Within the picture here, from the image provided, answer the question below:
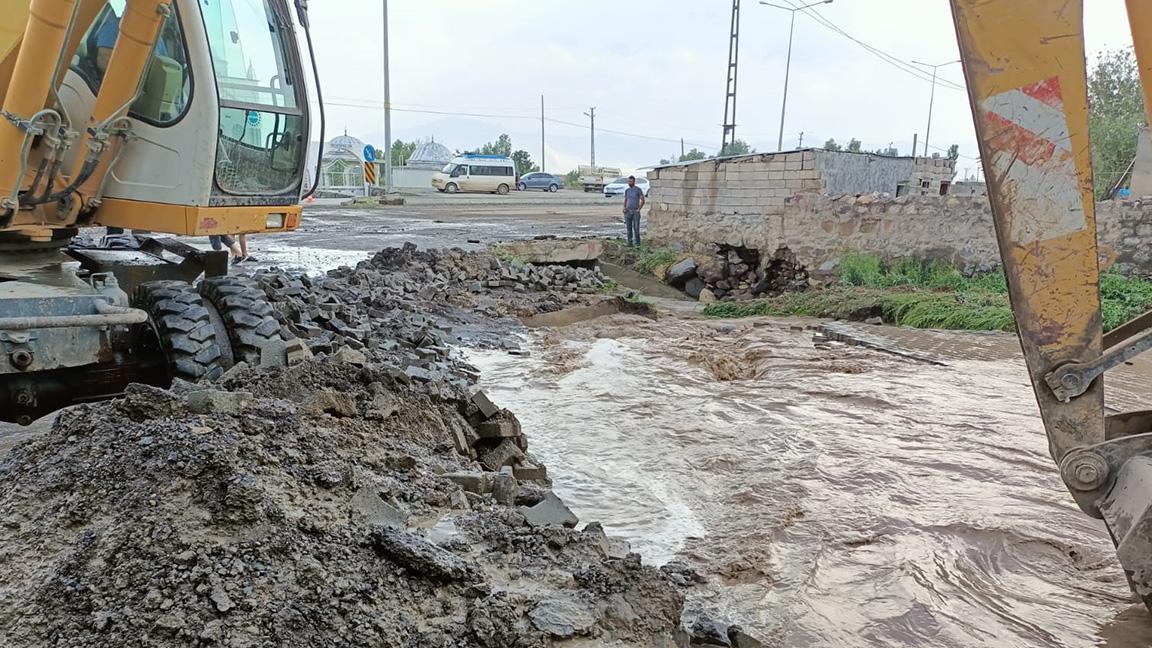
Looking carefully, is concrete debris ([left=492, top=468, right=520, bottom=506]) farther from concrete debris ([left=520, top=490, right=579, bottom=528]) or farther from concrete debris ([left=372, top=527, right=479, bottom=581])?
concrete debris ([left=372, top=527, right=479, bottom=581])

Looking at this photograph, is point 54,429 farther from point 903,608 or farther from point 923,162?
point 923,162

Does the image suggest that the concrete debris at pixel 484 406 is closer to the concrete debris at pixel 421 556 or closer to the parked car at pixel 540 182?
the concrete debris at pixel 421 556

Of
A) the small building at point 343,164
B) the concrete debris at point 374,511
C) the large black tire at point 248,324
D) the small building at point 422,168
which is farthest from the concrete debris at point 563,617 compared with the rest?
the small building at point 422,168

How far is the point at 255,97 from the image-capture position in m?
5.04

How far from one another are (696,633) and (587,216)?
75.4 ft

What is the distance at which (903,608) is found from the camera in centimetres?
374

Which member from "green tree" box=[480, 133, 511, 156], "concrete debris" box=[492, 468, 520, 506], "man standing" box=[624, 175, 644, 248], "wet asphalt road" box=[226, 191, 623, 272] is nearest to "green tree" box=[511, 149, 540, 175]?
"green tree" box=[480, 133, 511, 156]

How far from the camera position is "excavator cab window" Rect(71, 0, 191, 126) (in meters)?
4.68

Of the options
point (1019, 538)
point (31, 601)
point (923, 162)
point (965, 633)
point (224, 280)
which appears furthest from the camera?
point (923, 162)

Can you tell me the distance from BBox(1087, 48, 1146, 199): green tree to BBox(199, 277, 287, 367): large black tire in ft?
70.9

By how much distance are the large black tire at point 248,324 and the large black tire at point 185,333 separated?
6.0 inches

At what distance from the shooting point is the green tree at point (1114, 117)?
78.0ft

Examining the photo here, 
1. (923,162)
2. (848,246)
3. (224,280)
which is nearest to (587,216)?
(923,162)

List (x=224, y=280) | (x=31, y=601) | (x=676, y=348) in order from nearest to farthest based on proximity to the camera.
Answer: (x=31, y=601) → (x=224, y=280) → (x=676, y=348)
